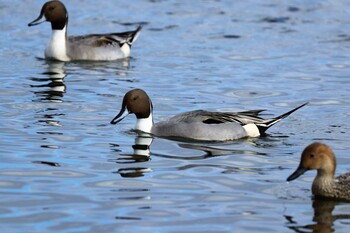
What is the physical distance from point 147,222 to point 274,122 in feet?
14.0

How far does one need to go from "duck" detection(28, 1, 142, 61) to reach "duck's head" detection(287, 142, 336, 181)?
9.12m

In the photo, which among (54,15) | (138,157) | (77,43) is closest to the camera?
(138,157)

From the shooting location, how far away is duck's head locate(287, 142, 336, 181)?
10.2m

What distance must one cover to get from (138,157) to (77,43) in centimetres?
731

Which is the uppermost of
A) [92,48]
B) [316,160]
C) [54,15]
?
[54,15]

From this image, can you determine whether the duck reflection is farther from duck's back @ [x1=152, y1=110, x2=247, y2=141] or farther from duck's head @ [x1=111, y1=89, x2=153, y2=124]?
duck's back @ [x1=152, y1=110, x2=247, y2=141]

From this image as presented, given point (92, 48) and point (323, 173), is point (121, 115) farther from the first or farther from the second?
point (92, 48)

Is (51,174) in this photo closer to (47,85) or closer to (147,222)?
(147,222)

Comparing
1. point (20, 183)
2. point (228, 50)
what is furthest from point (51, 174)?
point (228, 50)

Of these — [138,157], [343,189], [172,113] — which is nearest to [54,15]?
[172,113]

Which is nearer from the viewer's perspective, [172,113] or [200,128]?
[200,128]

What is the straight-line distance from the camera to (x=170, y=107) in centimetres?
1491

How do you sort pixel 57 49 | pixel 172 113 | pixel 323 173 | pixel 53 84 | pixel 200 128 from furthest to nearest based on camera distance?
pixel 57 49
pixel 53 84
pixel 172 113
pixel 200 128
pixel 323 173

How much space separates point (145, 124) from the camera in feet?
43.6
